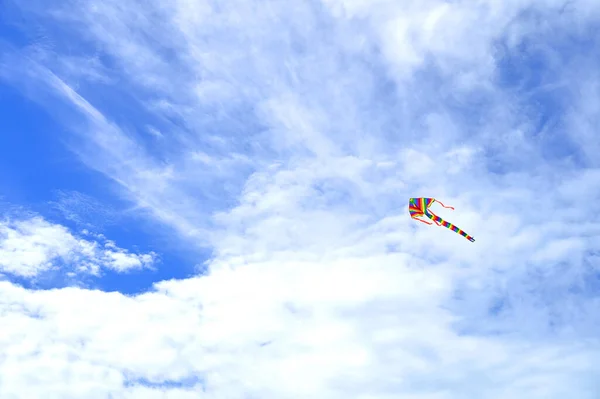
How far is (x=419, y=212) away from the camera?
86125mm

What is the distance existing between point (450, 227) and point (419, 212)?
6.07m

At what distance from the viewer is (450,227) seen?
84500mm
